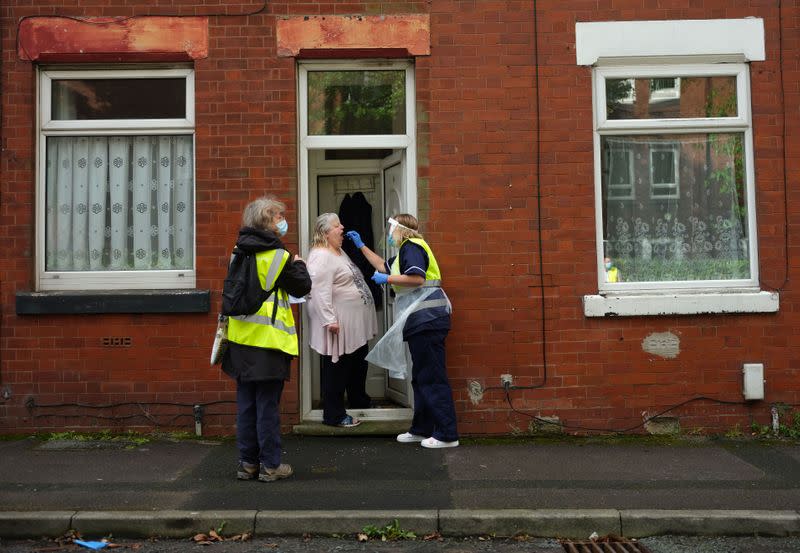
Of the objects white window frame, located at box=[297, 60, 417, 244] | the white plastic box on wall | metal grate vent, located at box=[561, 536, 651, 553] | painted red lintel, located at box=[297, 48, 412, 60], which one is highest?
painted red lintel, located at box=[297, 48, 412, 60]

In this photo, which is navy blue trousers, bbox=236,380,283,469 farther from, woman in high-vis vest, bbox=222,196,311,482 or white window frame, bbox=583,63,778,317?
white window frame, bbox=583,63,778,317

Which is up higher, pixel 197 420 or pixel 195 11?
pixel 195 11

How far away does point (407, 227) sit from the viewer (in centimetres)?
682

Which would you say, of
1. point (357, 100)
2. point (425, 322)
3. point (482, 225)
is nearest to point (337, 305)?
point (425, 322)

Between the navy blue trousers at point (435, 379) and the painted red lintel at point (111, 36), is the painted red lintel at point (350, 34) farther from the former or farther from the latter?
the navy blue trousers at point (435, 379)

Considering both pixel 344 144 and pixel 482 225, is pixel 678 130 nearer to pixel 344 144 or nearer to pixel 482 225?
pixel 482 225

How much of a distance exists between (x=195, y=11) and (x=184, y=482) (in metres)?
3.96

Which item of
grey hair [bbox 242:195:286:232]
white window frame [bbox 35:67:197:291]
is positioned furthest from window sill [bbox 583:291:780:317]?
white window frame [bbox 35:67:197:291]

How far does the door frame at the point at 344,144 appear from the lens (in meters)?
7.45

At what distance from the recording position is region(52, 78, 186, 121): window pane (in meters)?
7.55

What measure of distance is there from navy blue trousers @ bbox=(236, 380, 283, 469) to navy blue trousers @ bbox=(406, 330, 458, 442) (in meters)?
1.32

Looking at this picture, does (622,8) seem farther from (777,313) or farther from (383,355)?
(383,355)

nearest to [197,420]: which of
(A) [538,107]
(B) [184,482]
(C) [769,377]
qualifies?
(B) [184,482]

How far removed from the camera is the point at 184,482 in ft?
19.2
